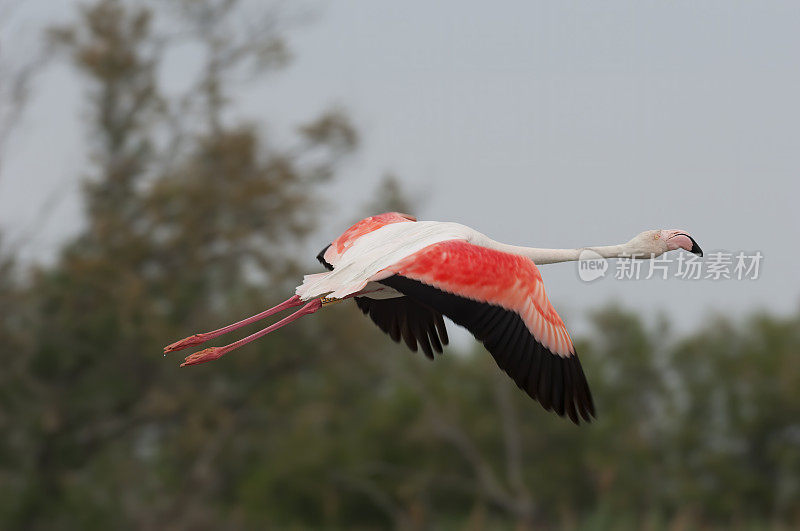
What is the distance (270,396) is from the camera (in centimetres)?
2436

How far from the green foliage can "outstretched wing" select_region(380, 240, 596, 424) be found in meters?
15.2

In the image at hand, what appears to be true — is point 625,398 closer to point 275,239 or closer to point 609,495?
point 609,495

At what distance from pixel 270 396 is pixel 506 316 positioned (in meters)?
18.6

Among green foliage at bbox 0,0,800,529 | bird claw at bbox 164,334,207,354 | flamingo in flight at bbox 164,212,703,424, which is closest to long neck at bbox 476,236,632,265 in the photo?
flamingo in flight at bbox 164,212,703,424

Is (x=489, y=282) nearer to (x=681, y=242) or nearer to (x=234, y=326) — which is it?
(x=681, y=242)

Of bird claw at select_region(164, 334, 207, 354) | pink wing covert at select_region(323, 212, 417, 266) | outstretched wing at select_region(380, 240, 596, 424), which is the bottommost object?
outstretched wing at select_region(380, 240, 596, 424)

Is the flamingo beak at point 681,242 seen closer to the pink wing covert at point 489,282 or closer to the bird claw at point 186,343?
the pink wing covert at point 489,282

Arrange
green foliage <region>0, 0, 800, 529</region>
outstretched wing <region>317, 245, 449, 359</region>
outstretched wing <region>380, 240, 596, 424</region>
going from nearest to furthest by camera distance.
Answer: outstretched wing <region>380, 240, 596, 424</region> < outstretched wing <region>317, 245, 449, 359</region> < green foliage <region>0, 0, 800, 529</region>

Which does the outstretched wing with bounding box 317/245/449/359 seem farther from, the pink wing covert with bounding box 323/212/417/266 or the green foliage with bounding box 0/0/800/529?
the green foliage with bounding box 0/0/800/529

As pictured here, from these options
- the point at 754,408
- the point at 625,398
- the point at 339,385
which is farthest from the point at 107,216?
the point at 754,408

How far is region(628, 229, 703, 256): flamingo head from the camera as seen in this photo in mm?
7461

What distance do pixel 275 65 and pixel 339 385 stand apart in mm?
9400

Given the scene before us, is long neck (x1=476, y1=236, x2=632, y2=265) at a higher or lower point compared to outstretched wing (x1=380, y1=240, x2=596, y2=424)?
higher

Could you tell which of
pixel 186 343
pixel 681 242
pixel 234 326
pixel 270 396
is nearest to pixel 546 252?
pixel 681 242
